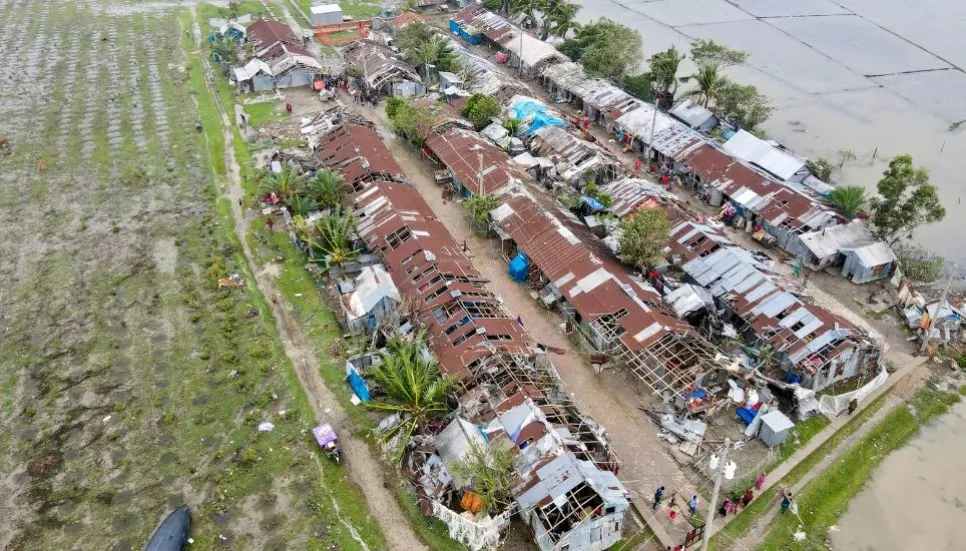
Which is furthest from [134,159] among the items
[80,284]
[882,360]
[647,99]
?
[882,360]

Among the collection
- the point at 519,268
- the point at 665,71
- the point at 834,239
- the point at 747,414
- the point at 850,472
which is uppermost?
the point at 665,71

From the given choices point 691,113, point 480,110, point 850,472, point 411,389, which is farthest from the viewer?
point 691,113

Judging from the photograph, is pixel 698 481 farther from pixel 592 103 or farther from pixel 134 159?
pixel 134 159

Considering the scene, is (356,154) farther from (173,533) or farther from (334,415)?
(173,533)

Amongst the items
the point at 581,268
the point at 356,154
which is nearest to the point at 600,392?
the point at 581,268

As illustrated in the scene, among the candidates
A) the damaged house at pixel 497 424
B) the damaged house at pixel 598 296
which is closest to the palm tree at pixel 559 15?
the damaged house at pixel 598 296

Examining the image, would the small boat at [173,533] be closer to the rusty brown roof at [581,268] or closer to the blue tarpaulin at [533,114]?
the rusty brown roof at [581,268]

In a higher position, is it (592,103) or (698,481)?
(592,103)
